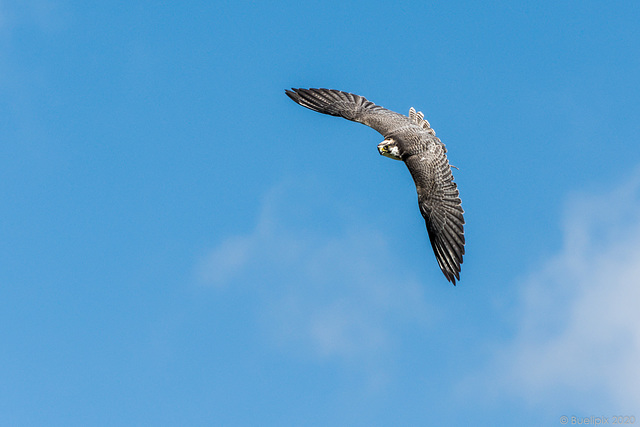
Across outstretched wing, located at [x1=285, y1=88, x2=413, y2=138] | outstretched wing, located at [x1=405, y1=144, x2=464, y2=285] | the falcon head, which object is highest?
outstretched wing, located at [x1=285, y1=88, x2=413, y2=138]

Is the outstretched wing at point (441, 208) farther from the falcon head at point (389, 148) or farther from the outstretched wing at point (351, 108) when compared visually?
the outstretched wing at point (351, 108)

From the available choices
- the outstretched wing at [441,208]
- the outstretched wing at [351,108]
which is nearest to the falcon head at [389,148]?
the outstretched wing at [441,208]

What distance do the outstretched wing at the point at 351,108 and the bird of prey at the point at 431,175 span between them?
37mm

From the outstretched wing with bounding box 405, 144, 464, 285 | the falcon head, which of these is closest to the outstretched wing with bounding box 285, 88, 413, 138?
the falcon head

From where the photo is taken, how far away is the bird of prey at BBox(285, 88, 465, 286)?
25594mm

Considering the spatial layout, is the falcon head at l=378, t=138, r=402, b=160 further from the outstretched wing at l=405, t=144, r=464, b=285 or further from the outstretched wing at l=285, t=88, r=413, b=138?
the outstretched wing at l=285, t=88, r=413, b=138

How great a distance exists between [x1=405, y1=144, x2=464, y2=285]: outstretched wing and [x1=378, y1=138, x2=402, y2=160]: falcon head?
791 millimetres

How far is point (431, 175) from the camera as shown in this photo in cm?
2627

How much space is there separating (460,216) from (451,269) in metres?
1.67

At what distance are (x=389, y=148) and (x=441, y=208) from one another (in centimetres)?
289

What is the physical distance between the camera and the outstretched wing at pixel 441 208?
1005 inches

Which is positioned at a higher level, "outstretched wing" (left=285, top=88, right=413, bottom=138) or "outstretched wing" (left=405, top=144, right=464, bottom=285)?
Answer: "outstretched wing" (left=285, top=88, right=413, bottom=138)

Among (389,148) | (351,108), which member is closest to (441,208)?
(389,148)

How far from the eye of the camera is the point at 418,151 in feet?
88.8
